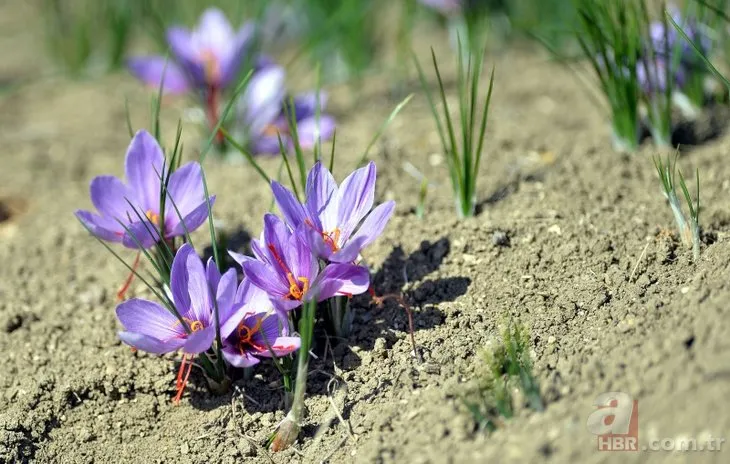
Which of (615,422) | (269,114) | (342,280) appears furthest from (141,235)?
(615,422)

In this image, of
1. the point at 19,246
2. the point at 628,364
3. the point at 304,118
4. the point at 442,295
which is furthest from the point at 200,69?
the point at 628,364

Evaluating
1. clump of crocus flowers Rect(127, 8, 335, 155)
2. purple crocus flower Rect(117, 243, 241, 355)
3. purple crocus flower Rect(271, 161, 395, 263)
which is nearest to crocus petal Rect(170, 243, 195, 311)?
purple crocus flower Rect(117, 243, 241, 355)

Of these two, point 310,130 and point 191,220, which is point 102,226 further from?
point 310,130

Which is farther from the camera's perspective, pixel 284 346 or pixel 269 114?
pixel 269 114

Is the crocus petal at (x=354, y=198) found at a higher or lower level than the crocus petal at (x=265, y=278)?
higher

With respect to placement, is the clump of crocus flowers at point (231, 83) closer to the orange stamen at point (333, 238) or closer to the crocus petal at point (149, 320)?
the orange stamen at point (333, 238)

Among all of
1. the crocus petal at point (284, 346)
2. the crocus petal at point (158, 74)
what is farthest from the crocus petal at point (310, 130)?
the crocus petal at point (284, 346)
